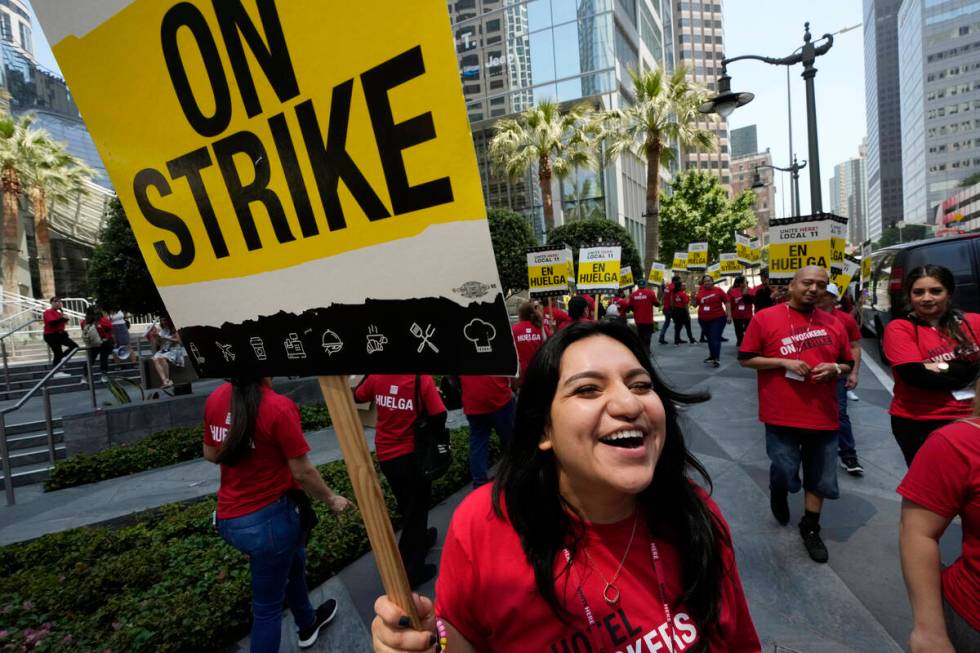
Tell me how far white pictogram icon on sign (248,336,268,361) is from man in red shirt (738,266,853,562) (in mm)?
3525

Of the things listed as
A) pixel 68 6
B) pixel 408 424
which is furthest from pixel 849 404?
pixel 68 6

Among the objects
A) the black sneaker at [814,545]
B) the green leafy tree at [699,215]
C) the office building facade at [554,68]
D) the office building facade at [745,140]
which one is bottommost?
the black sneaker at [814,545]

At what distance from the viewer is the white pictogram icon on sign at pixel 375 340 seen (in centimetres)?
120

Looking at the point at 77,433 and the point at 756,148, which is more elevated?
the point at 756,148

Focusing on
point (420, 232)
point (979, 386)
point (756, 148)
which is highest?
point (756, 148)

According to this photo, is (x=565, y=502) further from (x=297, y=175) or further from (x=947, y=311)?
(x=947, y=311)

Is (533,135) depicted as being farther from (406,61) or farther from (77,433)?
(406,61)

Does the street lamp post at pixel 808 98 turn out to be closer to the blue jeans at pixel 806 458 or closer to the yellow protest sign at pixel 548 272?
the yellow protest sign at pixel 548 272

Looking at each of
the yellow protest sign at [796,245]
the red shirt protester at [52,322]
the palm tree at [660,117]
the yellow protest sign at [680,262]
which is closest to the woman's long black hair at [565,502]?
the yellow protest sign at [796,245]

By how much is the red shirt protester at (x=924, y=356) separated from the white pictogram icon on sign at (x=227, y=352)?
3.58 metres

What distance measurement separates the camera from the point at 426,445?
12.3 feet

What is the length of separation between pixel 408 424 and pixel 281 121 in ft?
9.08

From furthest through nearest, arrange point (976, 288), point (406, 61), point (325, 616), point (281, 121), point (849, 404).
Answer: point (976, 288)
point (849, 404)
point (325, 616)
point (281, 121)
point (406, 61)

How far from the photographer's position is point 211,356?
1.57m
